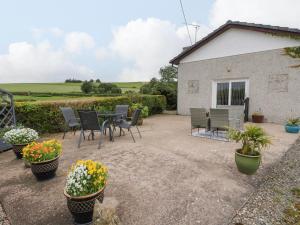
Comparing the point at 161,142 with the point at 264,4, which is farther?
the point at 264,4

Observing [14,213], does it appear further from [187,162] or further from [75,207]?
[187,162]

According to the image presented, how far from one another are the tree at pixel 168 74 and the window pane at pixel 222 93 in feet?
39.6

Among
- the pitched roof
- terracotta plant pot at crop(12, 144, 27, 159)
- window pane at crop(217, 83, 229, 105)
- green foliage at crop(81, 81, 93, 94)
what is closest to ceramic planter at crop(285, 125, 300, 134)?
window pane at crop(217, 83, 229, 105)

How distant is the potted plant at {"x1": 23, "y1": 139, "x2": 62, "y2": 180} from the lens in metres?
3.12

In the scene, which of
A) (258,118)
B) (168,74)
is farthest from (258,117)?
(168,74)

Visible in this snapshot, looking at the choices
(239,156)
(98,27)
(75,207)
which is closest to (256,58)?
(239,156)

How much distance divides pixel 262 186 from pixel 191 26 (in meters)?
13.5

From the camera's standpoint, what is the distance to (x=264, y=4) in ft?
31.2

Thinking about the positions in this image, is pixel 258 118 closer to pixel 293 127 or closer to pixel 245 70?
pixel 293 127

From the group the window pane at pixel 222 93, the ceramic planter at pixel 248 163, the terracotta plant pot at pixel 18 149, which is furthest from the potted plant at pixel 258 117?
the terracotta plant pot at pixel 18 149

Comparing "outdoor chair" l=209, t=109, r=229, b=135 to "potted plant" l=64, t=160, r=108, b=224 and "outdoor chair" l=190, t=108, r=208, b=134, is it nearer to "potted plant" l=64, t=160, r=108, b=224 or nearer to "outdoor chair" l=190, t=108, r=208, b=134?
"outdoor chair" l=190, t=108, r=208, b=134

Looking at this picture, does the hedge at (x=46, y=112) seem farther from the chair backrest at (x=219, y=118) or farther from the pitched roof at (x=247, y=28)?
the pitched roof at (x=247, y=28)

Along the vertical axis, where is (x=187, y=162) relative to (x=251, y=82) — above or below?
below

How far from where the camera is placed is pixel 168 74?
23.1m
